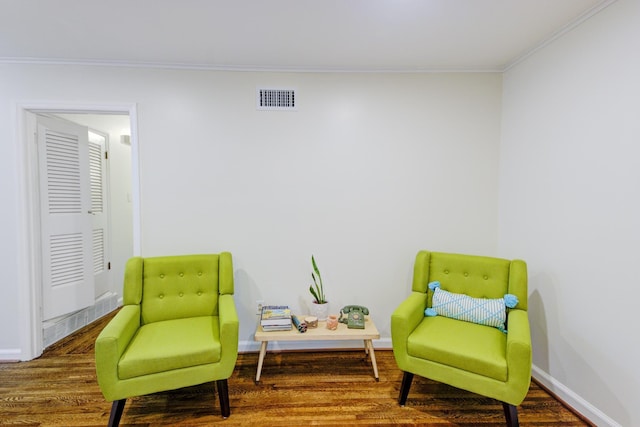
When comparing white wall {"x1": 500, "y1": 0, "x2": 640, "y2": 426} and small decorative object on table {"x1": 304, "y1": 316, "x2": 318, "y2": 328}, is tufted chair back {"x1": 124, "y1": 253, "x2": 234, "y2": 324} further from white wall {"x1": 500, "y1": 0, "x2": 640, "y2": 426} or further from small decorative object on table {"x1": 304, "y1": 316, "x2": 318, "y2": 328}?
white wall {"x1": 500, "y1": 0, "x2": 640, "y2": 426}

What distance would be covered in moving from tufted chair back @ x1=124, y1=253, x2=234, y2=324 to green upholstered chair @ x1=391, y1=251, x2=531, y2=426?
1.33m

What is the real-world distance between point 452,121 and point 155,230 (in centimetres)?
270

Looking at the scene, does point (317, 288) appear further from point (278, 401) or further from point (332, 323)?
point (278, 401)

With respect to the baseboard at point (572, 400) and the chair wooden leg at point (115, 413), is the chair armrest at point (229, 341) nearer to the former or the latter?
the chair wooden leg at point (115, 413)

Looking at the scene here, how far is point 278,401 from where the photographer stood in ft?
6.52

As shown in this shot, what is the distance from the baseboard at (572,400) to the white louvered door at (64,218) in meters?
3.99

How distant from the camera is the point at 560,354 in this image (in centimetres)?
201

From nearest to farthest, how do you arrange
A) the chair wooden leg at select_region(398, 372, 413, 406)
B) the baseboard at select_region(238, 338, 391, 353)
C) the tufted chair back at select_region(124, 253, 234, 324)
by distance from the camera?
1. the chair wooden leg at select_region(398, 372, 413, 406)
2. the tufted chair back at select_region(124, 253, 234, 324)
3. the baseboard at select_region(238, 338, 391, 353)

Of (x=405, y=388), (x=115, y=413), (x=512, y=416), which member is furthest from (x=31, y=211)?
(x=512, y=416)

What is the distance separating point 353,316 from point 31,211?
2.73m

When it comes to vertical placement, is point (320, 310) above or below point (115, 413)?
above

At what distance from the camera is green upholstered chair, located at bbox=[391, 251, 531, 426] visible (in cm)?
160

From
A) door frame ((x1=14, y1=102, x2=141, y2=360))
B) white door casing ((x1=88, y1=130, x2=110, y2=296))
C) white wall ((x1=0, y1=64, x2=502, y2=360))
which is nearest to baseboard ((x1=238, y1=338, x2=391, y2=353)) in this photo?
white wall ((x1=0, y1=64, x2=502, y2=360))

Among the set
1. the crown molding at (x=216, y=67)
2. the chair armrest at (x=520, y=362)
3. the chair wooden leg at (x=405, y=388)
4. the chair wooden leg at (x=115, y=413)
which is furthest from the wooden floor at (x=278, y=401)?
the crown molding at (x=216, y=67)
